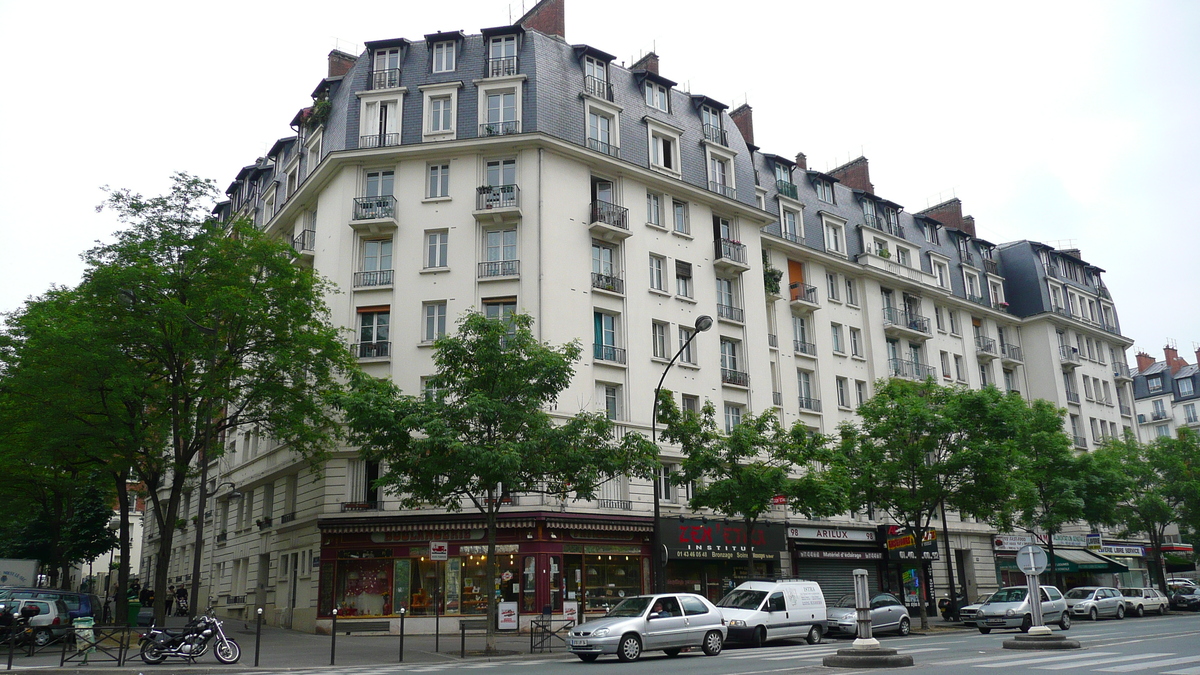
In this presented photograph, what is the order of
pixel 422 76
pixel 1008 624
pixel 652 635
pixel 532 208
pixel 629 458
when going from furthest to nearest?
pixel 422 76
pixel 532 208
pixel 1008 624
pixel 629 458
pixel 652 635

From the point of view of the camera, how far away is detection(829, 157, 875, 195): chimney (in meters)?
47.1

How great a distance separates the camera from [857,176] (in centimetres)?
4744

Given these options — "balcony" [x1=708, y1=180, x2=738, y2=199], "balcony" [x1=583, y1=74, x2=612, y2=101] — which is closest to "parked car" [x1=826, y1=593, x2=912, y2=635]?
"balcony" [x1=708, y1=180, x2=738, y2=199]

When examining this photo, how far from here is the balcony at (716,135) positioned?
36.9 meters

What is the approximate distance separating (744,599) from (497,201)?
1538 centimetres

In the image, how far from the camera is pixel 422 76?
32344 millimetres

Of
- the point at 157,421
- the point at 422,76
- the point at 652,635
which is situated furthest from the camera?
the point at 422,76

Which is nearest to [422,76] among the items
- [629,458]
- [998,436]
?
[629,458]

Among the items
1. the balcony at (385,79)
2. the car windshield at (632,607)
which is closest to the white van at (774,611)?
the car windshield at (632,607)

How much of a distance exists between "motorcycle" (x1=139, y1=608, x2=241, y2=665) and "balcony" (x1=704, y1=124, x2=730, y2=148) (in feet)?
87.2

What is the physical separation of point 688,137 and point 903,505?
16708mm

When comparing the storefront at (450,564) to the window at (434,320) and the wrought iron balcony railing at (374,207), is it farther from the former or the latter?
the wrought iron balcony railing at (374,207)

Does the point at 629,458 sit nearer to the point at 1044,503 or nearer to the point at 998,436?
the point at 998,436

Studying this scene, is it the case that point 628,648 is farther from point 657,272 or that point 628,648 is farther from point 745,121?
point 745,121
